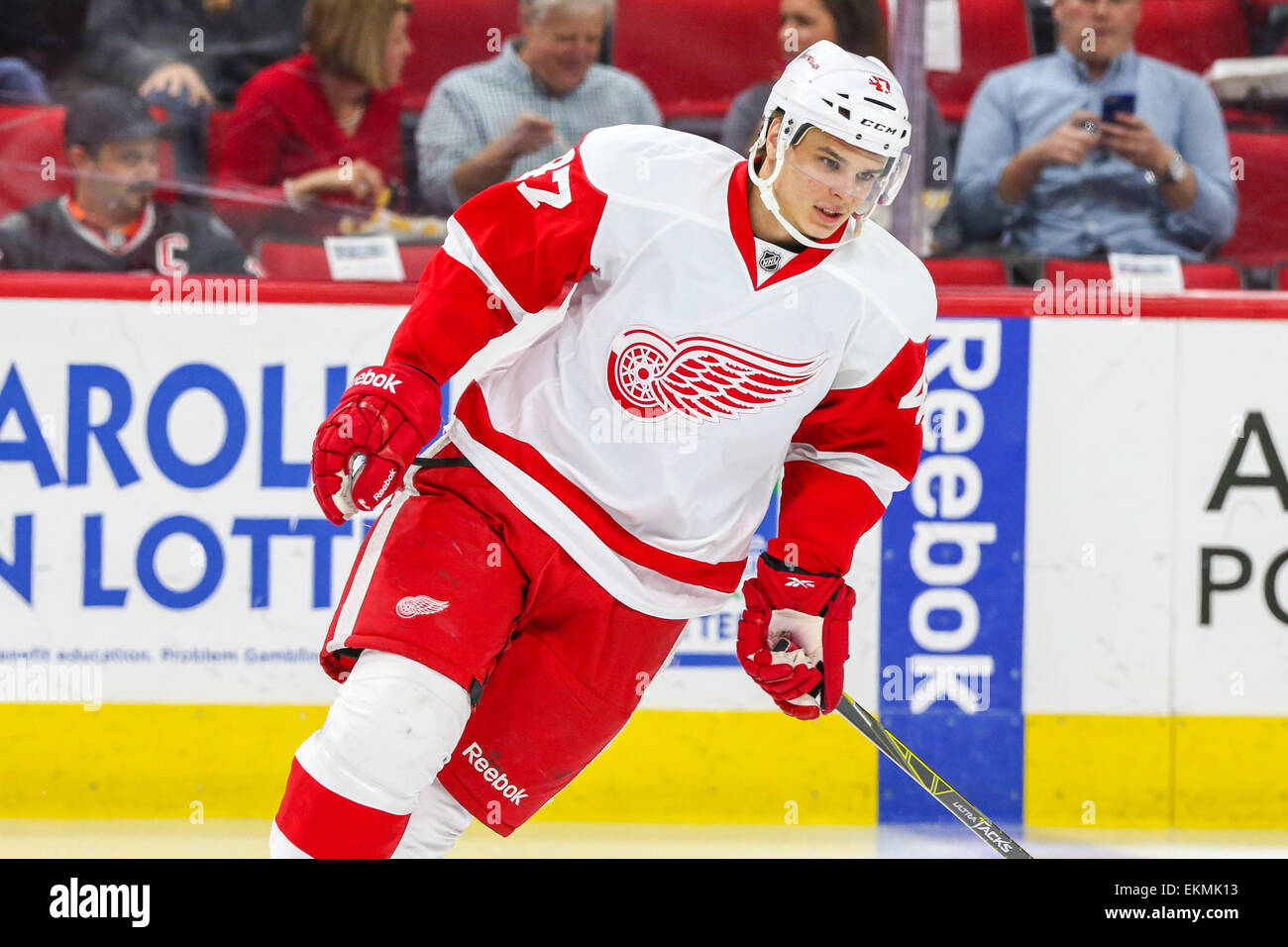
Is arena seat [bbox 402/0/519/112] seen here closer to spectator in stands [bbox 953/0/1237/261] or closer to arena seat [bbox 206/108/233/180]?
arena seat [bbox 206/108/233/180]

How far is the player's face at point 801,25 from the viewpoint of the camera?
145 inches

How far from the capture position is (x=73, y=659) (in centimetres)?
334

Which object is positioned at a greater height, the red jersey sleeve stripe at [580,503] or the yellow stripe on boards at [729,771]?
the red jersey sleeve stripe at [580,503]

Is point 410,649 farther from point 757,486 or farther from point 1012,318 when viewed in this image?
point 1012,318

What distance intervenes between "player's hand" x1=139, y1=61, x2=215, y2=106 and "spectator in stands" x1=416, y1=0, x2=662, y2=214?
483 millimetres

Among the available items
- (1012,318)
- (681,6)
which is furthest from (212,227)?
(1012,318)

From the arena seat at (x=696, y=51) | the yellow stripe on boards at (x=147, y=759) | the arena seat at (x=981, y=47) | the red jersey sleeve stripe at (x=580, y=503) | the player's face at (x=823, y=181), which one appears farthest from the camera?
the arena seat at (x=696, y=51)

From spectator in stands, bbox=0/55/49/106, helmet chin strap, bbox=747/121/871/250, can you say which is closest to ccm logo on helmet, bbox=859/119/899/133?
helmet chin strap, bbox=747/121/871/250

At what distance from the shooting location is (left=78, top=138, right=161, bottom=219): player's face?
352 cm

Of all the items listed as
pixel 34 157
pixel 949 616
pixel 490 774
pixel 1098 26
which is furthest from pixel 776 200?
pixel 34 157

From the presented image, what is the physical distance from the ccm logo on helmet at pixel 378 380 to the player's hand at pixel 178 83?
174cm

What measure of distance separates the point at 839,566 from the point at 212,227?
5.94 ft

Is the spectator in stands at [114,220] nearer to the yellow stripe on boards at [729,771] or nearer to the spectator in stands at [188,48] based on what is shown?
the spectator in stands at [188,48]

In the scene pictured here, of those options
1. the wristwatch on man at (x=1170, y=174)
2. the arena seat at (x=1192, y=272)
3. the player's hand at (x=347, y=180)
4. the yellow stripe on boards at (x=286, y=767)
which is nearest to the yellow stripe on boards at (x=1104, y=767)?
the yellow stripe on boards at (x=286, y=767)
